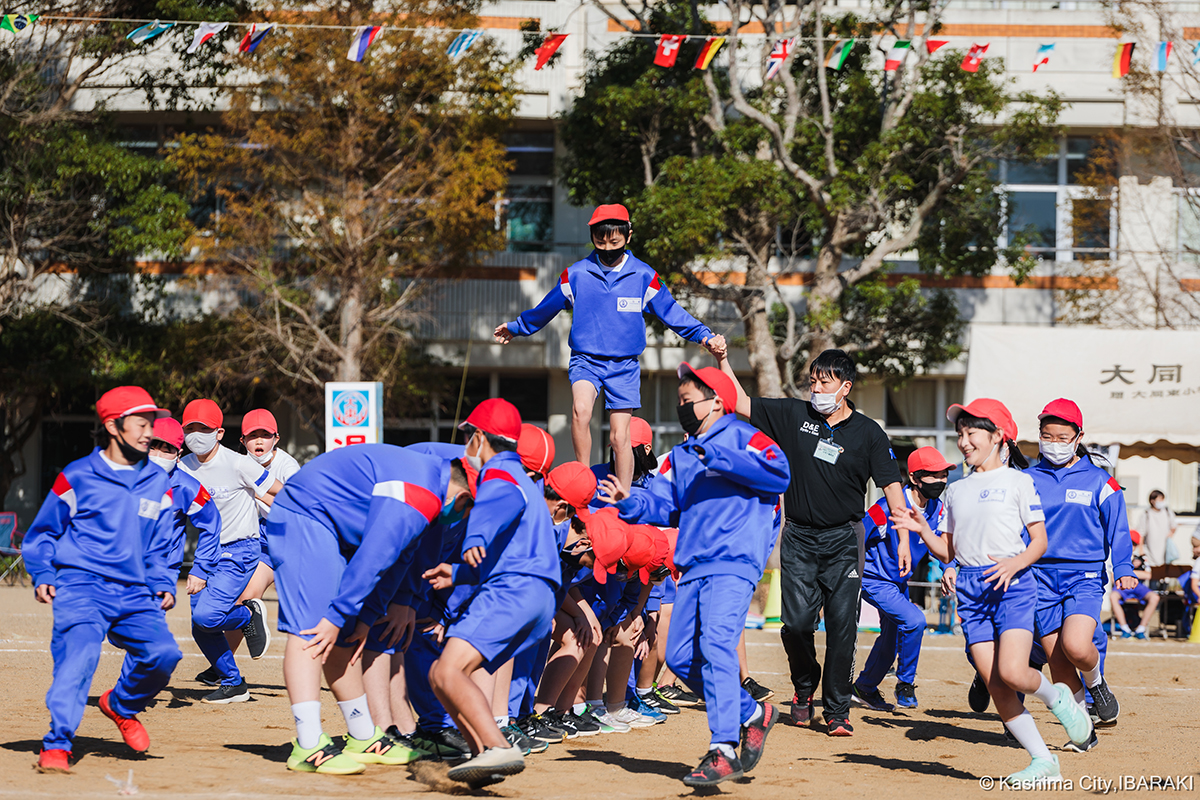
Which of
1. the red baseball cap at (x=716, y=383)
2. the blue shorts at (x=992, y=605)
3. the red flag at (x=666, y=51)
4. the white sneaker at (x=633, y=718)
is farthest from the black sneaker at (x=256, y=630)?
the red flag at (x=666, y=51)

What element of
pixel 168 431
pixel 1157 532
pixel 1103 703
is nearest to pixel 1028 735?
pixel 1103 703

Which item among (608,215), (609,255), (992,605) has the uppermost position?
(608,215)

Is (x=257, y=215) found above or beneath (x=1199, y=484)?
above

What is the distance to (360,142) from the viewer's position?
20.4 m

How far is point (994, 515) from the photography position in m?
6.66

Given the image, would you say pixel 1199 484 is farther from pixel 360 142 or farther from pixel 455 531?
pixel 455 531

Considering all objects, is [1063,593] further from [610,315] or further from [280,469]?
[280,469]

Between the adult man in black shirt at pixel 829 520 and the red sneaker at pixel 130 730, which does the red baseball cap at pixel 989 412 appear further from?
the red sneaker at pixel 130 730

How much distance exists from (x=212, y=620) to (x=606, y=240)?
12.9 ft

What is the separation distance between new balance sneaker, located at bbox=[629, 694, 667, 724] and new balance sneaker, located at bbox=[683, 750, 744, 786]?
2479mm

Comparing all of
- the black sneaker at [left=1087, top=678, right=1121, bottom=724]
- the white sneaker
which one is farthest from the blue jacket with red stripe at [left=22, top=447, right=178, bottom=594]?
the black sneaker at [left=1087, top=678, right=1121, bottom=724]

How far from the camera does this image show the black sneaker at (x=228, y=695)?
8.99 meters

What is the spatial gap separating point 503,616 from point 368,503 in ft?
2.93

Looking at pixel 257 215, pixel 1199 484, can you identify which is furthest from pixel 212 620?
pixel 1199 484
